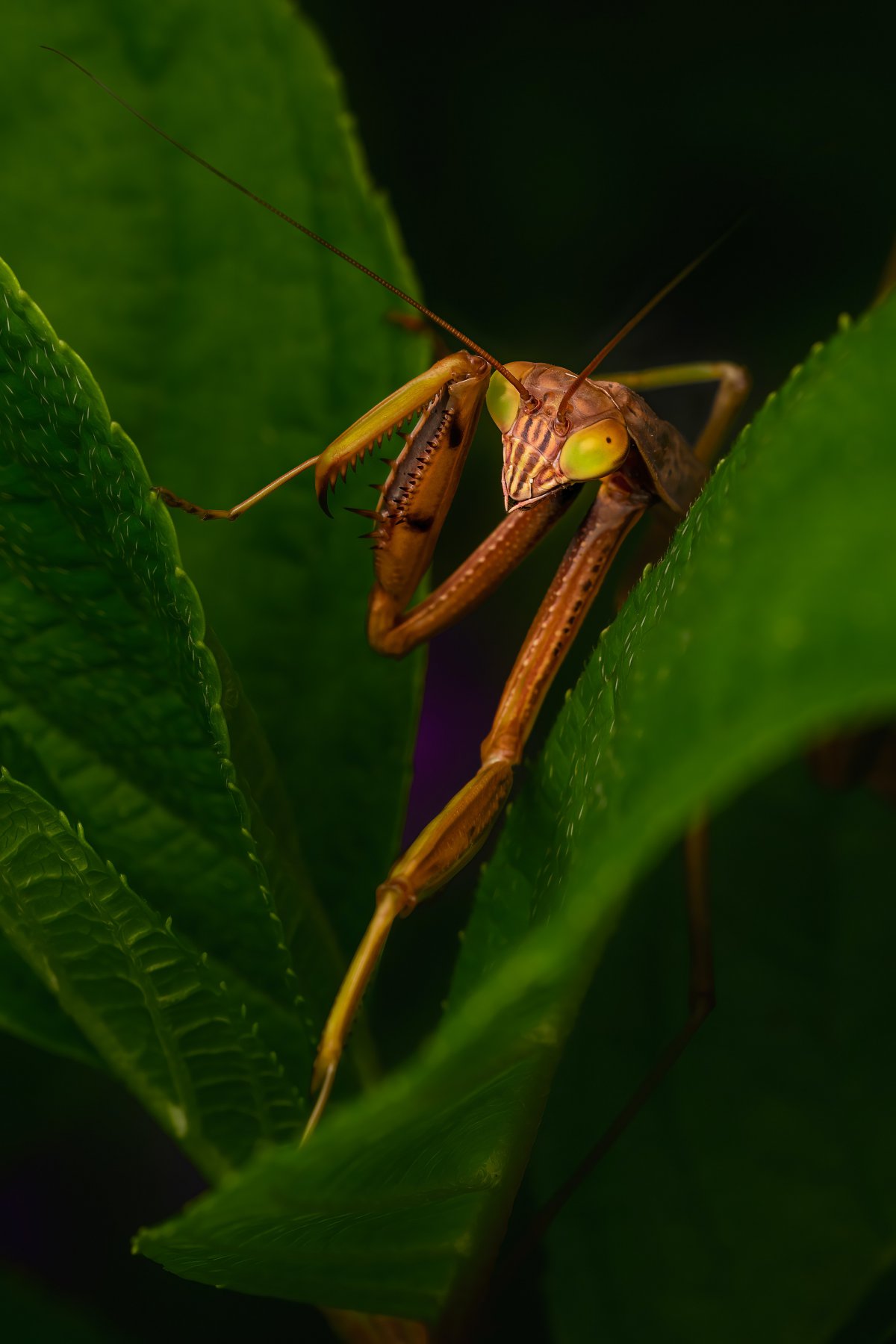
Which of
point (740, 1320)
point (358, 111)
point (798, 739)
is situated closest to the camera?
point (798, 739)

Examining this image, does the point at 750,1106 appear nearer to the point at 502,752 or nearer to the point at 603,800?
the point at 502,752

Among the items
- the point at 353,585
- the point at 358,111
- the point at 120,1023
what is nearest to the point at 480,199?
the point at 358,111

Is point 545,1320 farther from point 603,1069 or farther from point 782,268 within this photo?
point 782,268

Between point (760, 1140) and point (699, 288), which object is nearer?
point (760, 1140)

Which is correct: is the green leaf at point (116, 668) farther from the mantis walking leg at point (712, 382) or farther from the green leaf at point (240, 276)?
the mantis walking leg at point (712, 382)

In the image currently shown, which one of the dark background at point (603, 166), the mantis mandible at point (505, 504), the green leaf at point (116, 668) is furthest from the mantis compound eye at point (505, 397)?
the green leaf at point (116, 668)

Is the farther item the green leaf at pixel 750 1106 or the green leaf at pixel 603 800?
the green leaf at pixel 750 1106

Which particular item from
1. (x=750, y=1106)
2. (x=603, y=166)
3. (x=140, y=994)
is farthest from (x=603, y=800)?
(x=603, y=166)
